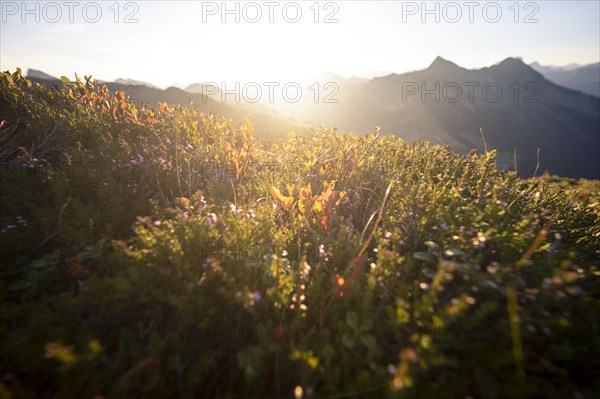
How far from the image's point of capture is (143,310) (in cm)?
218

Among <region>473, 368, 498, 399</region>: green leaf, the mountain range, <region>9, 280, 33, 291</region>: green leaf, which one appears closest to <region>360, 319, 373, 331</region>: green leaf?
<region>473, 368, 498, 399</region>: green leaf

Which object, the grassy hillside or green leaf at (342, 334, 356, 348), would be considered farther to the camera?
green leaf at (342, 334, 356, 348)

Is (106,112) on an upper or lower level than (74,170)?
upper

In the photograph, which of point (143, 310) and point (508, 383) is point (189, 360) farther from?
point (508, 383)

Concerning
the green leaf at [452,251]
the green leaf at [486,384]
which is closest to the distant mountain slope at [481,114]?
the green leaf at [452,251]

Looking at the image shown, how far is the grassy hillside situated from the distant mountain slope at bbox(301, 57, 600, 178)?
281ft

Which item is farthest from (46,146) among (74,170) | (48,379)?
(48,379)

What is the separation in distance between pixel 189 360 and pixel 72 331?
800 millimetres

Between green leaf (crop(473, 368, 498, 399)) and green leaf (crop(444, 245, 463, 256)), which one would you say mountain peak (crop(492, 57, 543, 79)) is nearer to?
green leaf (crop(444, 245, 463, 256))

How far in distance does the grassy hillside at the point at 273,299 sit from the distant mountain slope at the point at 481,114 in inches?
3377

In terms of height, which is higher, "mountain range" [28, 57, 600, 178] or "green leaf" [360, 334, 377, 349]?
"mountain range" [28, 57, 600, 178]

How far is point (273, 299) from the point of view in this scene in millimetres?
2115

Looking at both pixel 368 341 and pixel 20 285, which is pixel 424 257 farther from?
pixel 20 285

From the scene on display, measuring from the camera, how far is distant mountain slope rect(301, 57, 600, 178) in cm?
9488
